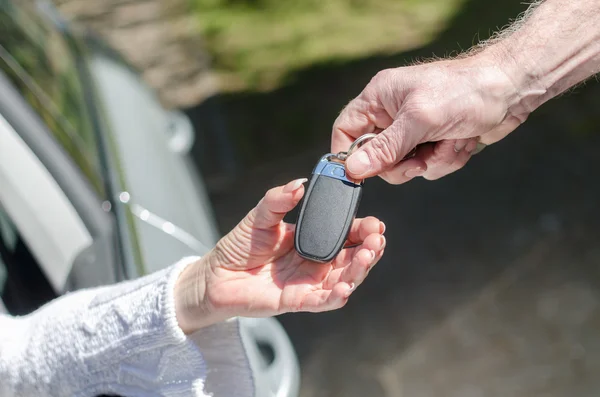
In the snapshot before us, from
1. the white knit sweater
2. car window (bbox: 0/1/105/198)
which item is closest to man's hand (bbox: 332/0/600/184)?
the white knit sweater

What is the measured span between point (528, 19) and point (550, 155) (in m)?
2.45

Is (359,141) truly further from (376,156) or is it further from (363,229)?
(363,229)

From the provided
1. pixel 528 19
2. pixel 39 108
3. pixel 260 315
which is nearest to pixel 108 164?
pixel 39 108

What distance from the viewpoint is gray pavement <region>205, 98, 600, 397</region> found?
2943 millimetres

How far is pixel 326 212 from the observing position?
138 cm

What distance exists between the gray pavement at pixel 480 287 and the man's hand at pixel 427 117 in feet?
5.34

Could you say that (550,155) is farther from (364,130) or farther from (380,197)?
(364,130)

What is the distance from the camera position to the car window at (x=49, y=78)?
6.65ft

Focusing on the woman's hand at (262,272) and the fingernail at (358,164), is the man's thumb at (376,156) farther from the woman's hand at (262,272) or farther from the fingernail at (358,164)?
the woman's hand at (262,272)

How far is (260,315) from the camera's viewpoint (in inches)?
53.1

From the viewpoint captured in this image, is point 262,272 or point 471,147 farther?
point 471,147

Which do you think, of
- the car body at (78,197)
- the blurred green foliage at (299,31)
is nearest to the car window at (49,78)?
the car body at (78,197)

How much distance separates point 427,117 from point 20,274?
3.86ft

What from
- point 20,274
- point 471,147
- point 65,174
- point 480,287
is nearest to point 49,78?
point 65,174
